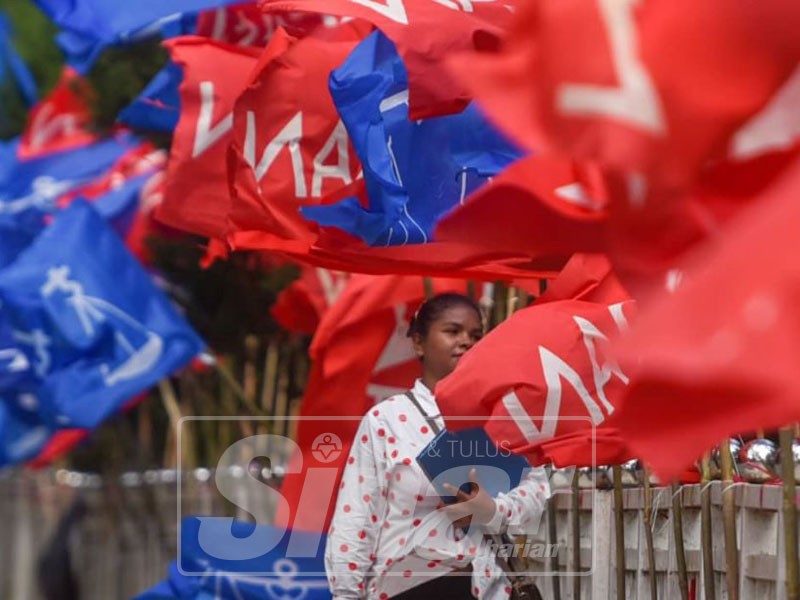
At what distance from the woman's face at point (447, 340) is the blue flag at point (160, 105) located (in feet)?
11.5

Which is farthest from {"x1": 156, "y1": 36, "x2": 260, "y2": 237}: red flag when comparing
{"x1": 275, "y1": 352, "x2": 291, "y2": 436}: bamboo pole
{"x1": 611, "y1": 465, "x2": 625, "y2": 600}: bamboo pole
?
{"x1": 275, "y1": 352, "x2": 291, "y2": 436}: bamboo pole

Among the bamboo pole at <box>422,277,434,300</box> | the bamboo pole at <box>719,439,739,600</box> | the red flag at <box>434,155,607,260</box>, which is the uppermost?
the bamboo pole at <box>422,277,434,300</box>

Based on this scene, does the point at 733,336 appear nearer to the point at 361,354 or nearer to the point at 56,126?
the point at 361,354

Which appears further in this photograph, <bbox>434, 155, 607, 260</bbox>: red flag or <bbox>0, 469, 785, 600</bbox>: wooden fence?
<bbox>0, 469, 785, 600</bbox>: wooden fence

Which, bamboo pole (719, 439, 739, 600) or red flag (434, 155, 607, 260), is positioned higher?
red flag (434, 155, 607, 260)

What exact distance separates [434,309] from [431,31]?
1.04m

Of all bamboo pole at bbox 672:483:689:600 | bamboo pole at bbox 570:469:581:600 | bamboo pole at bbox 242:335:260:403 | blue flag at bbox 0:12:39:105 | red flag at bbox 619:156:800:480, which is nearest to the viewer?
red flag at bbox 619:156:800:480

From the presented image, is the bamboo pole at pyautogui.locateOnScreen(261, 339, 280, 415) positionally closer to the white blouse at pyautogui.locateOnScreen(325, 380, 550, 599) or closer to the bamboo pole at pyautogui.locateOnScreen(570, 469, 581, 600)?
the bamboo pole at pyautogui.locateOnScreen(570, 469, 581, 600)

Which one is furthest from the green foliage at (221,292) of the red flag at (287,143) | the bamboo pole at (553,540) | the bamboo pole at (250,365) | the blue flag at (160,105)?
the bamboo pole at (553,540)

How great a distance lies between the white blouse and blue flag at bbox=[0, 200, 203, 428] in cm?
492

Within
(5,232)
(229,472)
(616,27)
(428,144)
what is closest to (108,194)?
(5,232)

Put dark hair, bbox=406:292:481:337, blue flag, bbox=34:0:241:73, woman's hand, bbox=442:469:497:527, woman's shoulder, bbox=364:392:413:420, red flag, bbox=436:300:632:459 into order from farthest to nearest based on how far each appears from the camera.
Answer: blue flag, bbox=34:0:241:73 → dark hair, bbox=406:292:481:337 → woman's shoulder, bbox=364:392:413:420 → woman's hand, bbox=442:469:497:527 → red flag, bbox=436:300:632:459

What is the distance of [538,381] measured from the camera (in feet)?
20.8

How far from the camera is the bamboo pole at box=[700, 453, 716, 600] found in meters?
6.17
